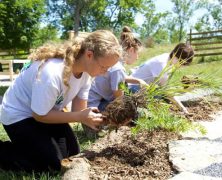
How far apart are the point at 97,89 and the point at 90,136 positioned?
0.54m

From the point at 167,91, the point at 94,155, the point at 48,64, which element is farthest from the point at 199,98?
the point at 48,64

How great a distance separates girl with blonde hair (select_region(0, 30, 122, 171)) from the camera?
2.40 m

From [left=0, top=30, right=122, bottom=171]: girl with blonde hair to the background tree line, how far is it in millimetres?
1711

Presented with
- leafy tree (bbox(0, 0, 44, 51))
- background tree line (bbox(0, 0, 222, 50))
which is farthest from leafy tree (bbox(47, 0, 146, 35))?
leafy tree (bbox(0, 0, 44, 51))

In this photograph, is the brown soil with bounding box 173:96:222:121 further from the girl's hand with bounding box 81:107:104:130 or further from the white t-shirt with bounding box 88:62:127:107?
the girl's hand with bounding box 81:107:104:130

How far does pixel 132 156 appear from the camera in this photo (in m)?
2.65

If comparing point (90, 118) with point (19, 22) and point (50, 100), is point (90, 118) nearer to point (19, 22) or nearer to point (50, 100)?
point (50, 100)

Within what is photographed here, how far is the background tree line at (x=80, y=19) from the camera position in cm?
1622

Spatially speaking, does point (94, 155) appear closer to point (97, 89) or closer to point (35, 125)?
point (35, 125)

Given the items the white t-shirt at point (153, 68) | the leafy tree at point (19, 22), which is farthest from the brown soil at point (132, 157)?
the leafy tree at point (19, 22)

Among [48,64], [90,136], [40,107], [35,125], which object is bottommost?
[90,136]

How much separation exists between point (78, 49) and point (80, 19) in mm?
33438

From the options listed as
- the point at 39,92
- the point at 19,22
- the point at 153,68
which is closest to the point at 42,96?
the point at 39,92

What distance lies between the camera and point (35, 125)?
261cm
